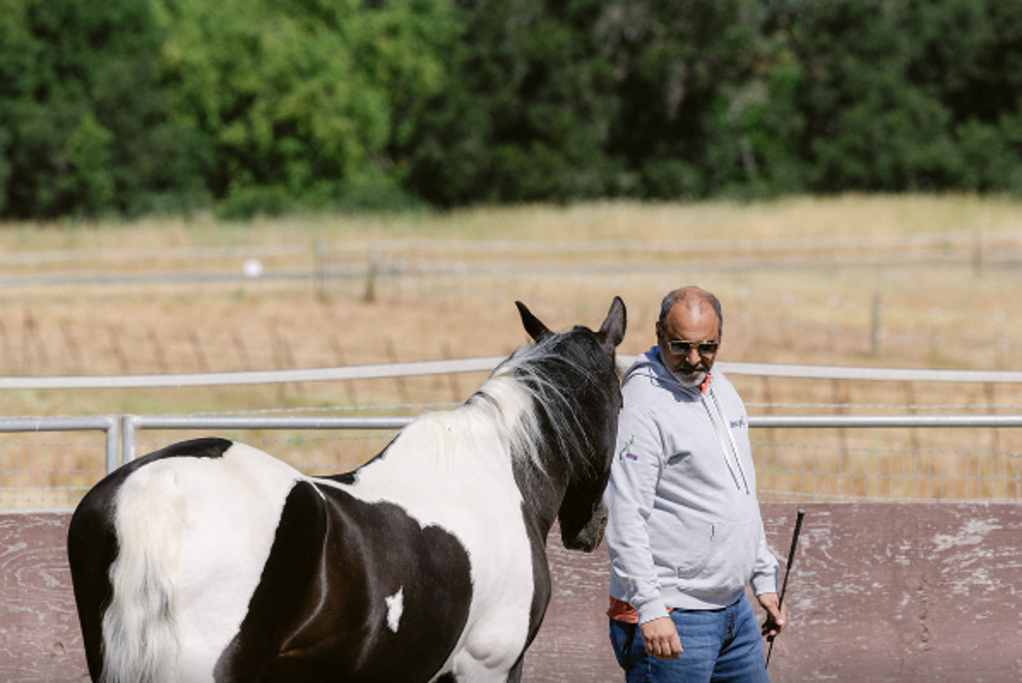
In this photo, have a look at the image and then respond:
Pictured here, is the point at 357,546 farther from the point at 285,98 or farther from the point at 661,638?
the point at 285,98

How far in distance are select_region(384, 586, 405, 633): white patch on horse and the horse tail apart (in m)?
0.55

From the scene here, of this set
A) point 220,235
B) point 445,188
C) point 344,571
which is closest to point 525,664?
point 344,571

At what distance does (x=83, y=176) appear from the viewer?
138ft

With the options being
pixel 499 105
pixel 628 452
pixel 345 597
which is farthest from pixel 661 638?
pixel 499 105

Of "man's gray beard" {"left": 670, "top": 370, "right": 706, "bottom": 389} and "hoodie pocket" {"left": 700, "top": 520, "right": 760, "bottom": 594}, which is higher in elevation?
"man's gray beard" {"left": 670, "top": 370, "right": 706, "bottom": 389}

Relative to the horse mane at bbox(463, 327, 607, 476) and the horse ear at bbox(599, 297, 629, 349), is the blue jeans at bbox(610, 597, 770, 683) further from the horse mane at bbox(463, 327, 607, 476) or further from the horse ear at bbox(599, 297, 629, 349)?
the horse ear at bbox(599, 297, 629, 349)

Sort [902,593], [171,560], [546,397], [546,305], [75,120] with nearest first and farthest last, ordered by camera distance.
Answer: [171,560]
[546,397]
[902,593]
[546,305]
[75,120]

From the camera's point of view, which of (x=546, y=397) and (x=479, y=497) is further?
(x=546, y=397)

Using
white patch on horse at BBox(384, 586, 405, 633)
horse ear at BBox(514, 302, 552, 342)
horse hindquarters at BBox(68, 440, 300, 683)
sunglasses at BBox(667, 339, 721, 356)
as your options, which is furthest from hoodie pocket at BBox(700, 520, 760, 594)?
horse hindquarters at BBox(68, 440, 300, 683)

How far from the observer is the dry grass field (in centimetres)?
1021

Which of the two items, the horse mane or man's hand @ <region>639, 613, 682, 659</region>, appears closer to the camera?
man's hand @ <region>639, 613, 682, 659</region>

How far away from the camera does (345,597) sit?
127 inches

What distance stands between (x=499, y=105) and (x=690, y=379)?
4034cm

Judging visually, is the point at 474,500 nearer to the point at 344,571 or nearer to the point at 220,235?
the point at 344,571
